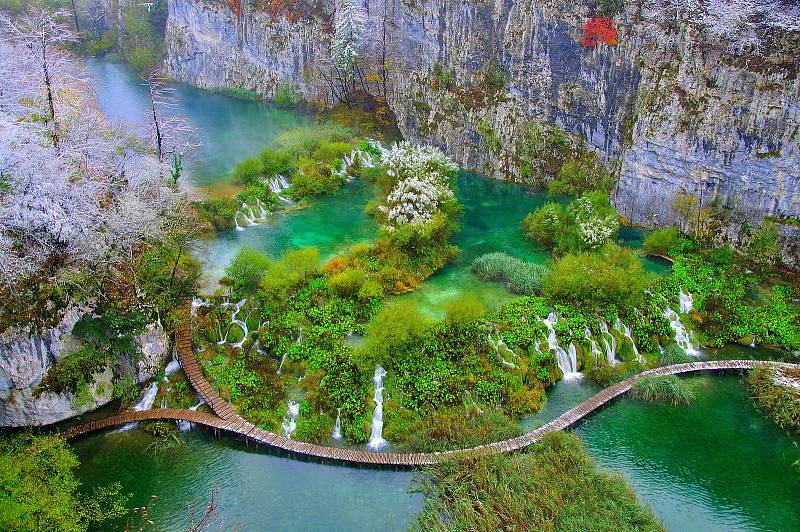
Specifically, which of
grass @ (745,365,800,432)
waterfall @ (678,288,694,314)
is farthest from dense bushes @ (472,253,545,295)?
grass @ (745,365,800,432)

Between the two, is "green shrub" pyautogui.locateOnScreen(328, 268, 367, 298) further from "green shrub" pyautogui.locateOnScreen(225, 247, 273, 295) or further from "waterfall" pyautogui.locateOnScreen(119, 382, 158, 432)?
"waterfall" pyautogui.locateOnScreen(119, 382, 158, 432)

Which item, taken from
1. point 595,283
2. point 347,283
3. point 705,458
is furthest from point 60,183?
point 705,458

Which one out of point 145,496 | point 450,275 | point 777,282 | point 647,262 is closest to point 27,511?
point 145,496

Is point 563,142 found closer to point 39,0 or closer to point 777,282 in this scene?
point 777,282

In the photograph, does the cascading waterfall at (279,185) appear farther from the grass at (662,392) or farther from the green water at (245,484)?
the grass at (662,392)

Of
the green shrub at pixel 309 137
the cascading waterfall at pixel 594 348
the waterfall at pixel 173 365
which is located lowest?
the waterfall at pixel 173 365

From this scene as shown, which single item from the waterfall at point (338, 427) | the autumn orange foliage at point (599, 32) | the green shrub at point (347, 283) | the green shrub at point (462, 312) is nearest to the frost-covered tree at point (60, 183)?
the green shrub at point (347, 283)
